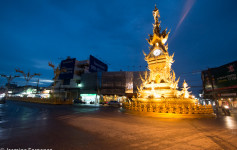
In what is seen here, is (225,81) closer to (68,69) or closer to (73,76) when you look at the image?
(73,76)

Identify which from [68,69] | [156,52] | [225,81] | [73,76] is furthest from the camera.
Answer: [68,69]

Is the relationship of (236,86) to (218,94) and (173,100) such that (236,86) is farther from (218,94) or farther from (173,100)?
(173,100)

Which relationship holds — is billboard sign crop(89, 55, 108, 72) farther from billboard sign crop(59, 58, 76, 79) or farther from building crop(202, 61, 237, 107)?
building crop(202, 61, 237, 107)

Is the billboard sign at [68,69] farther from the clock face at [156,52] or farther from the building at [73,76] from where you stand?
the clock face at [156,52]

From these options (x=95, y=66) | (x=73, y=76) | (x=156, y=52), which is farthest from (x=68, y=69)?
(x=156, y=52)

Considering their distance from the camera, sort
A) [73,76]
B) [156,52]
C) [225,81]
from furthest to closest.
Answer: [73,76] → [225,81] → [156,52]

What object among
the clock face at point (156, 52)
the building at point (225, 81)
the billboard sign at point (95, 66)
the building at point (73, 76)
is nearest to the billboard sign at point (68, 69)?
the building at point (73, 76)

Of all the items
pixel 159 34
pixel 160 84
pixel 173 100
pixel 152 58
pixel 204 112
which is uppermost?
pixel 159 34

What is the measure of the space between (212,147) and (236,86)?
1175 inches

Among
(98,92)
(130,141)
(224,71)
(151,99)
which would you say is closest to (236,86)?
(224,71)

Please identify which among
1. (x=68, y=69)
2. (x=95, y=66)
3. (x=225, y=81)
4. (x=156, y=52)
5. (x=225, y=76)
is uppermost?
(x=95, y=66)

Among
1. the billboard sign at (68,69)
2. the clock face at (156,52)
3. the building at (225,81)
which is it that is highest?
the billboard sign at (68,69)

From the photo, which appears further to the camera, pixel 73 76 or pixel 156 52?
pixel 73 76

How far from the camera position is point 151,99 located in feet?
32.2
